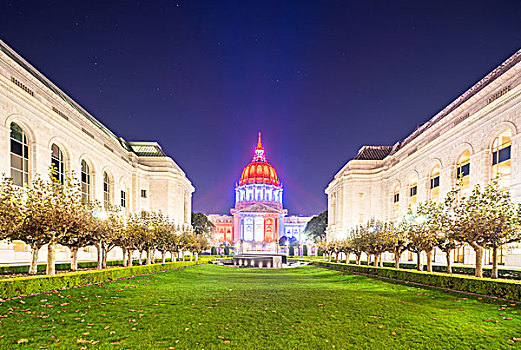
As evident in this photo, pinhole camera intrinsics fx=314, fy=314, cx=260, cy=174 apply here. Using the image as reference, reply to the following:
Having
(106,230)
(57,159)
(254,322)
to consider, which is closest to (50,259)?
(106,230)

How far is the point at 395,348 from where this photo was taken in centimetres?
800

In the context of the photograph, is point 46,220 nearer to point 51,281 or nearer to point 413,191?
point 51,281

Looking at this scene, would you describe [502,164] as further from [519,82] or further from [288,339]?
[288,339]

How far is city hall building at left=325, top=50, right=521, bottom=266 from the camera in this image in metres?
26.6

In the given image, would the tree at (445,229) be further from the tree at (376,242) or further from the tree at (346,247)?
the tree at (346,247)

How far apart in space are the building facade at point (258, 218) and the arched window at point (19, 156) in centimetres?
9534

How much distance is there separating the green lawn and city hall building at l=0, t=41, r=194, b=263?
18.5 m

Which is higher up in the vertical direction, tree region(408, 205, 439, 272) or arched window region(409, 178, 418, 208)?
arched window region(409, 178, 418, 208)

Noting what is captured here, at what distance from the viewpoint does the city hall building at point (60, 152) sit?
26922 millimetres

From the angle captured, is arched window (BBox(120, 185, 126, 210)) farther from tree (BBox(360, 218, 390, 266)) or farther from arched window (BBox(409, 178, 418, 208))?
arched window (BBox(409, 178, 418, 208))

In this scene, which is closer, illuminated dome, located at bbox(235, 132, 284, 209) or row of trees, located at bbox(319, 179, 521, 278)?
row of trees, located at bbox(319, 179, 521, 278)

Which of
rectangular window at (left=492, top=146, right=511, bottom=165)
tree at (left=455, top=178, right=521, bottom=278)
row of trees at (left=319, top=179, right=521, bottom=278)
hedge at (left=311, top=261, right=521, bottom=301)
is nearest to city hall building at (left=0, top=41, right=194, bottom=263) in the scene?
hedge at (left=311, top=261, right=521, bottom=301)

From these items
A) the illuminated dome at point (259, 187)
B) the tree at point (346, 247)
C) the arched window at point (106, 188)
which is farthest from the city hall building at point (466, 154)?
the illuminated dome at point (259, 187)

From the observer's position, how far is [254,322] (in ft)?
33.4
